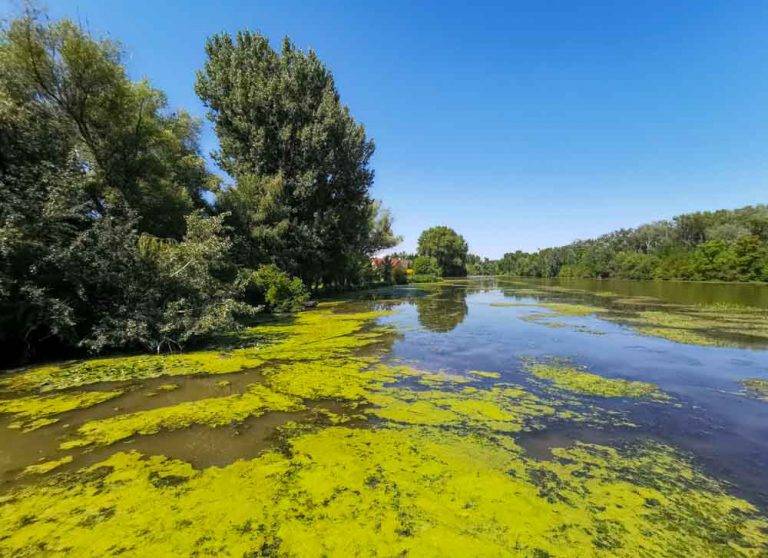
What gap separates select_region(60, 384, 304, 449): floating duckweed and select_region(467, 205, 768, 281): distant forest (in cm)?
5867

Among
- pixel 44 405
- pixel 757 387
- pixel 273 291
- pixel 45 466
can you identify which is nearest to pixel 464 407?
pixel 45 466

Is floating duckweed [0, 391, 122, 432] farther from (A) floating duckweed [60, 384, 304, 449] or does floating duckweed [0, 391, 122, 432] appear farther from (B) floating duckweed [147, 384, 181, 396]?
(A) floating duckweed [60, 384, 304, 449]

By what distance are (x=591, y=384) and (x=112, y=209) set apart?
12816 mm

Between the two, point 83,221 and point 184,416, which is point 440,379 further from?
point 83,221

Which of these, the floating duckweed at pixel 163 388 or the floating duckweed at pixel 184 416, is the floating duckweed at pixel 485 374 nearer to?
the floating duckweed at pixel 184 416

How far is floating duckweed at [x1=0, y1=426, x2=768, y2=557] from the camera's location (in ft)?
9.27

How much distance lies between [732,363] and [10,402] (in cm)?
1405

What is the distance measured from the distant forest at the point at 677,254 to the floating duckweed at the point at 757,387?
167ft

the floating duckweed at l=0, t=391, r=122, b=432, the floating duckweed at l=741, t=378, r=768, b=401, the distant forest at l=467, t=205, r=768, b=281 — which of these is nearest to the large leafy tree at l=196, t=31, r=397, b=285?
the floating duckweed at l=0, t=391, r=122, b=432

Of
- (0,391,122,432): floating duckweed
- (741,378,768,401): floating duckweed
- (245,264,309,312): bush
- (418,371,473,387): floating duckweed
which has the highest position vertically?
(245,264,309,312): bush

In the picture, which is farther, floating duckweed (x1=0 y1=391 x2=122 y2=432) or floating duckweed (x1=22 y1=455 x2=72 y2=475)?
floating duckweed (x1=0 y1=391 x2=122 y2=432)

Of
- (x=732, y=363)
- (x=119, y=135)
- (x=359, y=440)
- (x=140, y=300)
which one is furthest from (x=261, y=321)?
(x=732, y=363)

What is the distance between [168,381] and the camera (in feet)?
23.0

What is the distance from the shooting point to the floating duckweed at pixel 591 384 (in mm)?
6504
